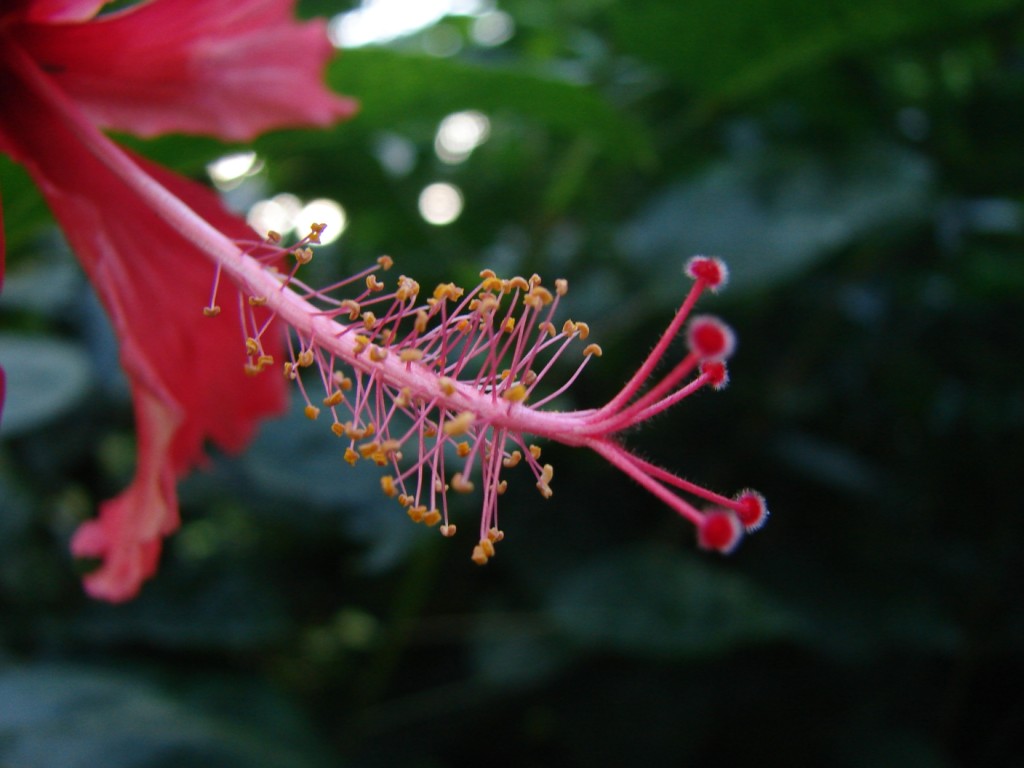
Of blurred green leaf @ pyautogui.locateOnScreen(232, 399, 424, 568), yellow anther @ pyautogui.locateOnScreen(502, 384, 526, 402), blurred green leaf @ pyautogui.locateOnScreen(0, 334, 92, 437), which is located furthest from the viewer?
blurred green leaf @ pyautogui.locateOnScreen(232, 399, 424, 568)

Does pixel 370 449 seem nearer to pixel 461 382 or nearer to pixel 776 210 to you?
pixel 461 382

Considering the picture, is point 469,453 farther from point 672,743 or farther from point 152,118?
point 672,743

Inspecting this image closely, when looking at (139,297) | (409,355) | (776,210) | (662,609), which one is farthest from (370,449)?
(776,210)

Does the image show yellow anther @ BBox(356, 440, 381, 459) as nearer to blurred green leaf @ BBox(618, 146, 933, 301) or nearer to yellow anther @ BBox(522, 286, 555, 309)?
yellow anther @ BBox(522, 286, 555, 309)

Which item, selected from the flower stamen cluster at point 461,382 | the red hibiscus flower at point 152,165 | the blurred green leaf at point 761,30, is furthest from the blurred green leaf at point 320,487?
the blurred green leaf at point 761,30

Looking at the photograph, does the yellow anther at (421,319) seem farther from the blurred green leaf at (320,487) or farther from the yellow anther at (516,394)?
the blurred green leaf at (320,487)

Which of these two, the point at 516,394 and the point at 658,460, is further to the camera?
the point at 658,460

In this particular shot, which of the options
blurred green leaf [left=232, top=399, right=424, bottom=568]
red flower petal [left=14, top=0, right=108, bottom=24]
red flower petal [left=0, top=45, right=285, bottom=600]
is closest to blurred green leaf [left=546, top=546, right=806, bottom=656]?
blurred green leaf [left=232, top=399, right=424, bottom=568]
